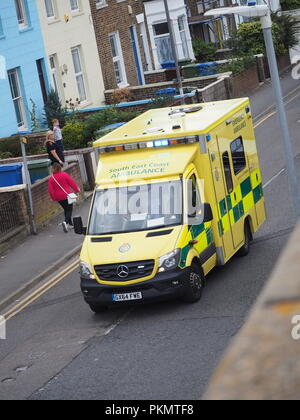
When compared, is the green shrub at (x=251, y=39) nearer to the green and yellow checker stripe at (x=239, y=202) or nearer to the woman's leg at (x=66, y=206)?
the woman's leg at (x=66, y=206)

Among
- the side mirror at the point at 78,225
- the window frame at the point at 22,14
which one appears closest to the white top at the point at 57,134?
the window frame at the point at 22,14

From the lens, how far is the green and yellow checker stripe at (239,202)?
14.3 metres

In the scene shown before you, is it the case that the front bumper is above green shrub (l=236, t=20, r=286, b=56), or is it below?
below

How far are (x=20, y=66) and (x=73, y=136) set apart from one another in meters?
4.12

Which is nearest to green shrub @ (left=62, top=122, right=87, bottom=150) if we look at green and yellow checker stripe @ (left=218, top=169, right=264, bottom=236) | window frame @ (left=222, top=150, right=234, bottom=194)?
green and yellow checker stripe @ (left=218, top=169, right=264, bottom=236)

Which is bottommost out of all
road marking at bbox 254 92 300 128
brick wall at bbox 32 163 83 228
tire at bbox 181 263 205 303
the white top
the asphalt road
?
the asphalt road

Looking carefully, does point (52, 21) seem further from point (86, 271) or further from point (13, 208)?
point (86, 271)

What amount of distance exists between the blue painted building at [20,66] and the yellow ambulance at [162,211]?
16450mm

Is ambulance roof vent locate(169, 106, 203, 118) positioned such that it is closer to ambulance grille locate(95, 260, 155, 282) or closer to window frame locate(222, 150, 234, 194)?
window frame locate(222, 150, 234, 194)

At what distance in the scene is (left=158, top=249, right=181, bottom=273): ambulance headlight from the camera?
12641 mm

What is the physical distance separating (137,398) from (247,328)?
26.1ft

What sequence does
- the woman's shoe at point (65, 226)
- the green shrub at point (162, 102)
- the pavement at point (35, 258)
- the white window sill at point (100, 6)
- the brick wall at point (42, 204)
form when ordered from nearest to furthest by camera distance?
1. the pavement at point (35, 258)
2. the woman's shoe at point (65, 226)
3. the brick wall at point (42, 204)
4. the green shrub at point (162, 102)
5. the white window sill at point (100, 6)

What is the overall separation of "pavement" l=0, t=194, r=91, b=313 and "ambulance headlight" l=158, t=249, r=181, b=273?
402 cm

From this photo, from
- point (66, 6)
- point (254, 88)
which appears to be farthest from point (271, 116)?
point (66, 6)
